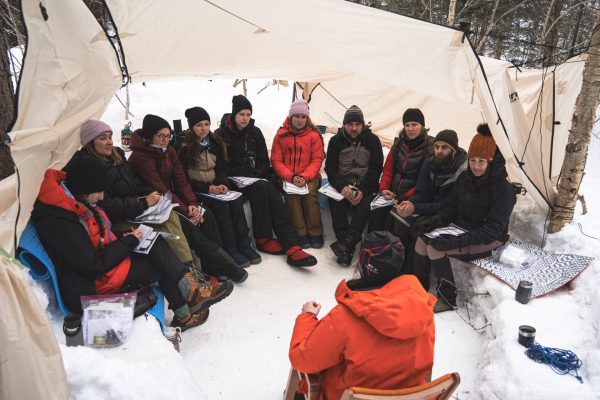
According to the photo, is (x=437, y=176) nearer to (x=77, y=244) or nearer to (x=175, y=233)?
(x=175, y=233)

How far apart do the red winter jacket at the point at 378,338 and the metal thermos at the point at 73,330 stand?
124cm

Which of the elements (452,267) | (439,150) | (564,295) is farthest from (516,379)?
(439,150)

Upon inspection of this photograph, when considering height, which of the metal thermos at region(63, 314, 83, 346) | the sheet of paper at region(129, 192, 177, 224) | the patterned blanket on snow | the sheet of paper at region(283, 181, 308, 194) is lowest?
the patterned blanket on snow

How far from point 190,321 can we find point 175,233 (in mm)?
712

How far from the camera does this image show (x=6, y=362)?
4.77 feet

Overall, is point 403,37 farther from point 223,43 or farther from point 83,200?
point 83,200

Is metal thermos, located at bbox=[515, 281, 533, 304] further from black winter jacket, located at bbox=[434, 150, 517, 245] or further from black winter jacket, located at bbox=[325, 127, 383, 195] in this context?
black winter jacket, located at bbox=[325, 127, 383, 195]

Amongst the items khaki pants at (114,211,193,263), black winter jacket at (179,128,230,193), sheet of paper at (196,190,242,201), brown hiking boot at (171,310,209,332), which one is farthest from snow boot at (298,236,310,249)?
brown hiking boot at (171,310,209,332)

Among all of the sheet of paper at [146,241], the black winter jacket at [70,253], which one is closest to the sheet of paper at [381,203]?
the sheet of paper at [146,241]

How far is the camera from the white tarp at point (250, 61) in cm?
221

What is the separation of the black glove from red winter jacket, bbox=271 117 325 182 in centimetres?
156

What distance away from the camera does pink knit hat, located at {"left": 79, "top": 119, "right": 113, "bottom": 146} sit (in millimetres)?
3035

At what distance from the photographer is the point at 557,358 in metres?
2.42

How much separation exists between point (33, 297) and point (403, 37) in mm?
2987
